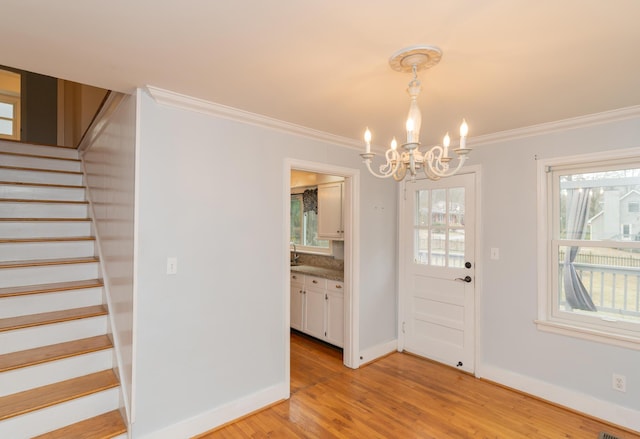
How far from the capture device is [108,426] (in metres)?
2.08

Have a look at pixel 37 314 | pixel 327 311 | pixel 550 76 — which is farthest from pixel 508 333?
pixel 37 314

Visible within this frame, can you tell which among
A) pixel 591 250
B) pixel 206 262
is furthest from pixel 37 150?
pixel 591 250

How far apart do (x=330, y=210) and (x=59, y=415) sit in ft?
10.1

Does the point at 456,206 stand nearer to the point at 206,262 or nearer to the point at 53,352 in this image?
the point at 206,262

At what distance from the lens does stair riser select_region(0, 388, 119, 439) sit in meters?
1.84

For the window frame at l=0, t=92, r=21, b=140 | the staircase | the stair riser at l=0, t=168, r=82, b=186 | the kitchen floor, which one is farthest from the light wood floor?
the window frame at l=0, t=92, r=21, b=140

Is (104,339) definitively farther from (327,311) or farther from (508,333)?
(508,333)

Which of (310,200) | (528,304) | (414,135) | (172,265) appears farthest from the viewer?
(310,200)

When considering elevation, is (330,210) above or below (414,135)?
below

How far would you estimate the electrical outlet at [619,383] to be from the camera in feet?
8.14

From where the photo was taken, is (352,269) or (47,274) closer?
(47,274)

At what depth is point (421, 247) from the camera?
12.3 ft

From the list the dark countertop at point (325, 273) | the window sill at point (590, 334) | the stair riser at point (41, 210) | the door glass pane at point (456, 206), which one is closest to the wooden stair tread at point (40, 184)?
the stair riser at point (41, 210)

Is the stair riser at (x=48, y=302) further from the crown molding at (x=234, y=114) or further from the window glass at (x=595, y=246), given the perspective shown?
the window glass at (x=595, y=246)
